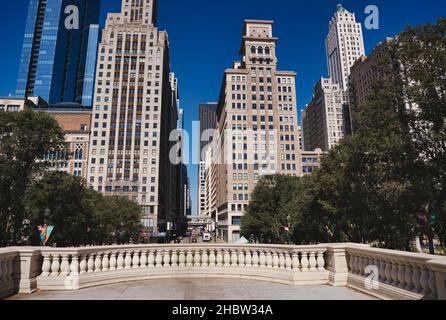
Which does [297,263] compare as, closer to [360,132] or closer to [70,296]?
[70,296]

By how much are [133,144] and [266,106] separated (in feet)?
152

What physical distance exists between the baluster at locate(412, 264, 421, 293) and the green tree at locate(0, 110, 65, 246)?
31.3 meters

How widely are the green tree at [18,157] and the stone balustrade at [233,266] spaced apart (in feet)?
76.9

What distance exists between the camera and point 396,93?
19.2 m

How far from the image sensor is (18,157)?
28.2 meters

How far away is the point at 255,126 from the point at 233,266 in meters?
92.9

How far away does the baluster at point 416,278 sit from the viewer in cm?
662

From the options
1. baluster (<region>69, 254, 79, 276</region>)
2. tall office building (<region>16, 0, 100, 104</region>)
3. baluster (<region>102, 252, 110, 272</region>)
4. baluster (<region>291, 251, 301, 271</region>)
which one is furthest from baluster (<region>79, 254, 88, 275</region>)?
tall office building (<region>16, 0, 100, 104</region>)

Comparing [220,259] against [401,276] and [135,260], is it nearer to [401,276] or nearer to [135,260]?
[135,260]

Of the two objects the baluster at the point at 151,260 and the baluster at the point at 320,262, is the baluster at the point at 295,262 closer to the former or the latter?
the baluster at the point at 320,262

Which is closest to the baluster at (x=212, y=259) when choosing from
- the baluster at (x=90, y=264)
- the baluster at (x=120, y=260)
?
the baluster at (x=120, y=260)

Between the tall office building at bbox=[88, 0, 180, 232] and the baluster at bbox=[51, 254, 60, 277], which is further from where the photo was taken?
the tall office building at bbox=[88, 0, 180, 232]

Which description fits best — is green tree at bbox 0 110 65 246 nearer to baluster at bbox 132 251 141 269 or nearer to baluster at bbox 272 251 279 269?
baluster at bbox 132 251 141 269

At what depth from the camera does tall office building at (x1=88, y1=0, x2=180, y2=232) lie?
9456 centimetres
